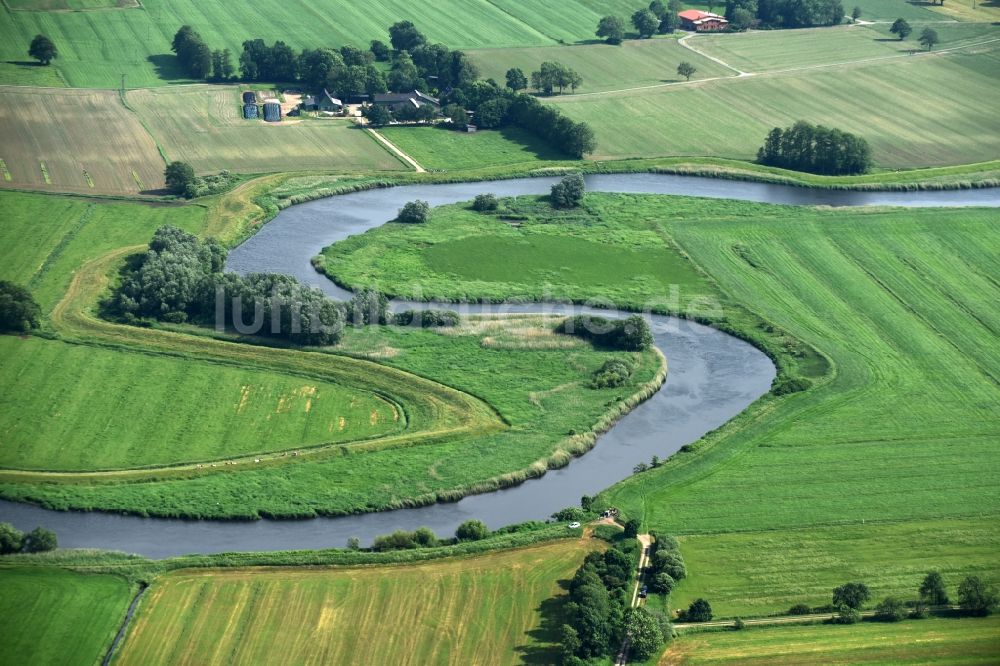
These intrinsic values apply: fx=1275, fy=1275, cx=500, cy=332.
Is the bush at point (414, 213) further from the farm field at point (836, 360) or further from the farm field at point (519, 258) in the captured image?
the farm field at point (836, 360)

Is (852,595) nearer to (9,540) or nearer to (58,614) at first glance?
(58,614)

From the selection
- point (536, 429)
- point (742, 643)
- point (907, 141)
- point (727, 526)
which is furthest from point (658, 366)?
point (907, 141)

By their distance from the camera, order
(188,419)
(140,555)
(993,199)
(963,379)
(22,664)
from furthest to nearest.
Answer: (993,199) → (963,379) → (188,419) → (140,555) → (22,664)

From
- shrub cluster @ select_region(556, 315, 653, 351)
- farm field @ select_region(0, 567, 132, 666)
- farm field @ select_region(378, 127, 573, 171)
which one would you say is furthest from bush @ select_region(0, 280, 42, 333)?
farm field @ select_region(378, 127, 573, 171)

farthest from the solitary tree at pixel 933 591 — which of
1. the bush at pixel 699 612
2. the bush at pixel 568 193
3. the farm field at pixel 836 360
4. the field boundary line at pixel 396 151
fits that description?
the field boundary line at pixel 396 151

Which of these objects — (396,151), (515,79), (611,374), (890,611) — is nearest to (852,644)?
(890,611)

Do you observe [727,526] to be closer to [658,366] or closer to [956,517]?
[956,517]
